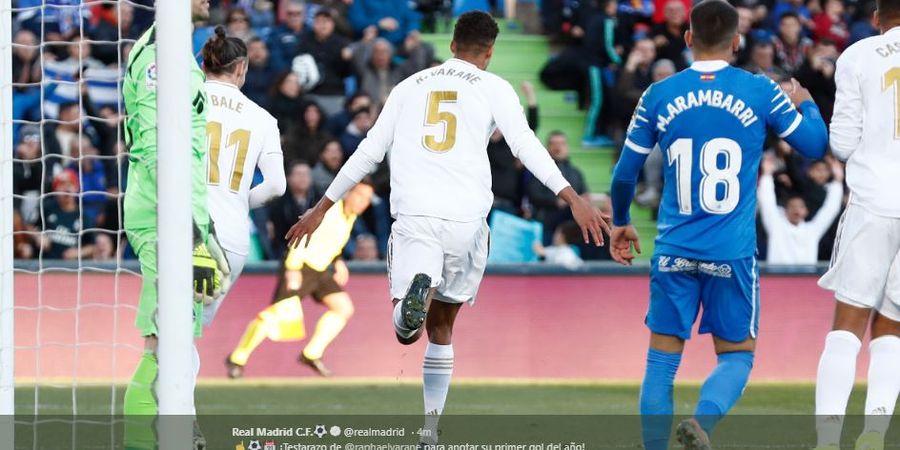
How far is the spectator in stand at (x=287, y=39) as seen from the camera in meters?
14.9

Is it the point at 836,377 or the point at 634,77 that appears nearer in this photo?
the point at 836,377

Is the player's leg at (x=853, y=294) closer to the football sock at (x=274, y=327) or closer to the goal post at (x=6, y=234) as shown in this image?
the goal post at (x=6, y=234)

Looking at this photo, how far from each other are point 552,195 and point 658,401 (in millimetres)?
7267

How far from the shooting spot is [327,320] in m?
12.3

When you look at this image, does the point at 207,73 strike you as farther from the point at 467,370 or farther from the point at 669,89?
the point at 467,370

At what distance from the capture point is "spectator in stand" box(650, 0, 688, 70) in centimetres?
1545

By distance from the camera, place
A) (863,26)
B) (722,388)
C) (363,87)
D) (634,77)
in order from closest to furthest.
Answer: (722,388)
(363,87)
(634,77)
(863,26)

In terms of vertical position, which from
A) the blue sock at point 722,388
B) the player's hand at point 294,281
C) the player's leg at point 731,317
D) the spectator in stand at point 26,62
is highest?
the spectator in stand at point 26,62

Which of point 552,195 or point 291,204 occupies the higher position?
point 552,195

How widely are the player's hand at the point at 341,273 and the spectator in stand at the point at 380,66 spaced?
2.83 meters

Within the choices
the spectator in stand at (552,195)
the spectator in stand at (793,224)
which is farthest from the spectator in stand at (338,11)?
the spectator in stand at (793,224)

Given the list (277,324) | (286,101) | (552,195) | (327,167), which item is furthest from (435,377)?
(286,101)

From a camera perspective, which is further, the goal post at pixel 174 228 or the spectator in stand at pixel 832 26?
the spectator in stand at pixel 832 26

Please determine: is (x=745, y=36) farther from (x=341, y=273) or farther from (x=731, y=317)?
(x=731, y=317)
